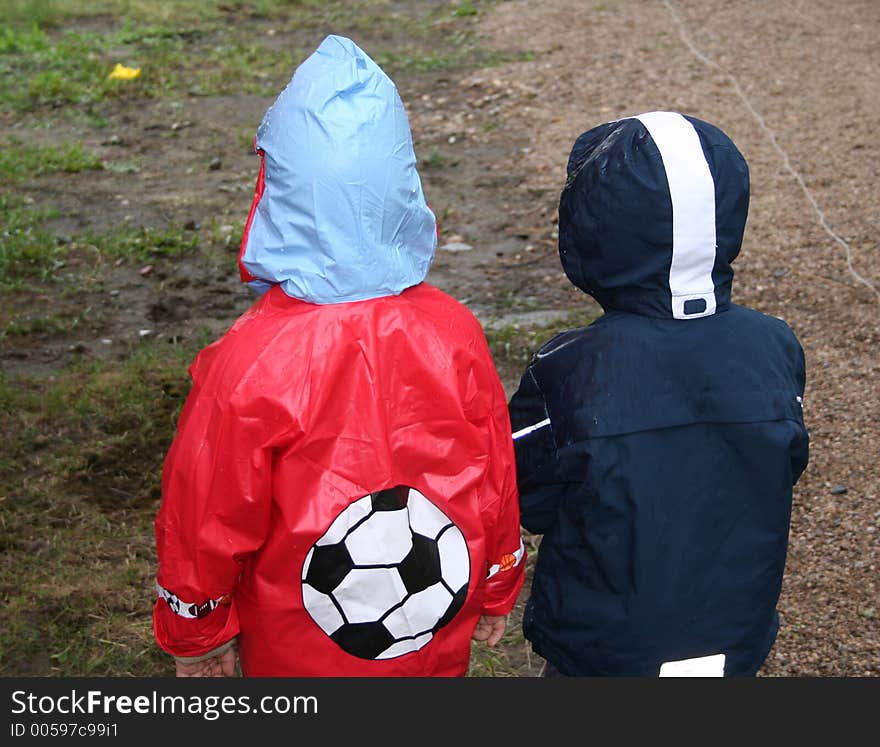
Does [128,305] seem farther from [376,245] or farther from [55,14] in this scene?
[55,14]

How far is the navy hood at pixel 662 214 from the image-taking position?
1997mm

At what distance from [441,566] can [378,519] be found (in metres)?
0.17

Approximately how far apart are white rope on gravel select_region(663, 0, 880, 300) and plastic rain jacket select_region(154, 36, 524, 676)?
357cm

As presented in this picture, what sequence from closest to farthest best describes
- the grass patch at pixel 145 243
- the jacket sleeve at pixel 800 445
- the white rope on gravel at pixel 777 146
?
1. the jacket sleeve at pixel 800 445
2. the white rope on gravel at pixel 777 146
3. the grass patch at pixel 145 243

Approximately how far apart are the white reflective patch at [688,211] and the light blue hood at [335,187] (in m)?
0.49

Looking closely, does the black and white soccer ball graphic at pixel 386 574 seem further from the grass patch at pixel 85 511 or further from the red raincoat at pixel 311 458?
the grass patch at pixel 85 511

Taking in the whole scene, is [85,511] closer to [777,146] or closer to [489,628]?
[489,628]

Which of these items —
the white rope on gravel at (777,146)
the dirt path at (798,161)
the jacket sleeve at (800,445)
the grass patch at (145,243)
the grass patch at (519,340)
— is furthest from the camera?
the grass patch at (145,243)

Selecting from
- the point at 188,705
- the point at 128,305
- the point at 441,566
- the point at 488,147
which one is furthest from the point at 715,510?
the point at 488,147

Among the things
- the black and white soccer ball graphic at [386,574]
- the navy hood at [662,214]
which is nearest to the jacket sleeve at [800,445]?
the navy hood at [662,214]

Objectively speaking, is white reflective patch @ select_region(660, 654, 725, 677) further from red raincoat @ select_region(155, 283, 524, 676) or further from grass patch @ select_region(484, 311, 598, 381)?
grass patch @ select_region(484, 311, 598, 381)

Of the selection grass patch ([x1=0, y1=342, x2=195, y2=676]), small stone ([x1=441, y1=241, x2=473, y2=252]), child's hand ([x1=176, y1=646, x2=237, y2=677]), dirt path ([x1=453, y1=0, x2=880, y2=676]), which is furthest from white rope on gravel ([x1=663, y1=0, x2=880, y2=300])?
child's hand ([x1=176, y1=646, x2=237, y2=677])

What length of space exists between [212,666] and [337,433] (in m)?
0.67

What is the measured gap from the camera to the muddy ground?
384cm
